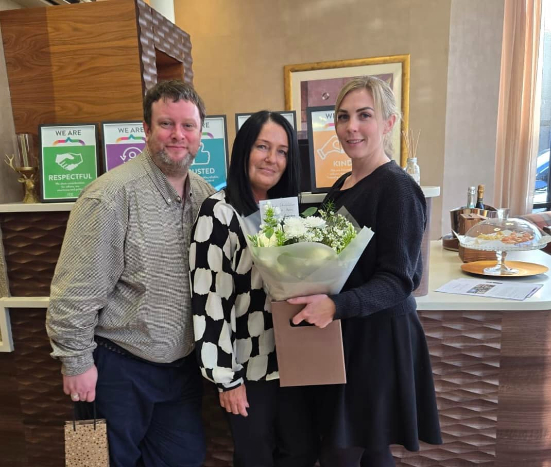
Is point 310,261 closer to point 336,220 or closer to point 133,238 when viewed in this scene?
point 336,220

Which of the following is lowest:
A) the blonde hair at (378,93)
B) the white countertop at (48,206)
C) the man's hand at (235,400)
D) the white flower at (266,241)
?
the man's hand at (235,400)

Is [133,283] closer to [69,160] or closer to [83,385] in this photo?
[83,385]

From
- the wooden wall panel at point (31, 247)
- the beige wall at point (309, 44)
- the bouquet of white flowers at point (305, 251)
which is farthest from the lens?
the beige wall at point (309, 44)

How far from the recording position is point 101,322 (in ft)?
4.29

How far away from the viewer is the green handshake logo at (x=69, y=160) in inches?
71.4

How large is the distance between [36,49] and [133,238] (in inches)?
49.2

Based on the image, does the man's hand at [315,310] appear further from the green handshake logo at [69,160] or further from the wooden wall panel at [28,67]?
the wooden wall panel at [28,67]

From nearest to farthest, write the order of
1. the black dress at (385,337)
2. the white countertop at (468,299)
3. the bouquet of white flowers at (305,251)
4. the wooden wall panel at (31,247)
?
1. the bouquet of white flowers at (305,251)
2. the black dress at (385,337)
3. the white countertop at (468,299)
4. the wooden wall panel at (31,247)

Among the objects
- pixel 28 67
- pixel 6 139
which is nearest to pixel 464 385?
pixel 6 139

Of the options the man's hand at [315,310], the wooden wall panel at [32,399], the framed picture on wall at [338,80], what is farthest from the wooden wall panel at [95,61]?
the framed picture on wall at [338,80]

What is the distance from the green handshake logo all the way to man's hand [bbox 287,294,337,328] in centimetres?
126

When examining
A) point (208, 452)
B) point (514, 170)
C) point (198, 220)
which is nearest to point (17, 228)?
point (198, 220)

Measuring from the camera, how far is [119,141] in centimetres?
183

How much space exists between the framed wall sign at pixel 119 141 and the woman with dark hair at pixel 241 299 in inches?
29.1
